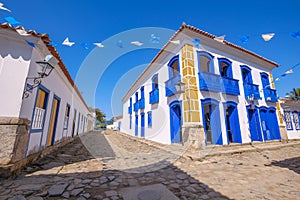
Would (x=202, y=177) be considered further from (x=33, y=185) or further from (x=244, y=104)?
(x=244, y=104)

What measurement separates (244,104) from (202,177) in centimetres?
634

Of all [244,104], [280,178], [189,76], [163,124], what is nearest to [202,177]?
[280,178]

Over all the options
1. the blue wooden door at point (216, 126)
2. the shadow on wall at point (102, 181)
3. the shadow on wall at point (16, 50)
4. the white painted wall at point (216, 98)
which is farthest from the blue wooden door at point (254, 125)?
the shadow on wall at point (16, 50)

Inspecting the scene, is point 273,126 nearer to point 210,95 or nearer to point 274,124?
point 274,124

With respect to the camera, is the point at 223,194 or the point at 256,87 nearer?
the point at 223,194

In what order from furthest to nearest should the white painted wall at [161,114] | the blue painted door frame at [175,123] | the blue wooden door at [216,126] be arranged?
the white painted wall at [161,114], the blue painted door frame at [175,123], the blue wooden door at [216,126]

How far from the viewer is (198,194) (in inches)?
97.2

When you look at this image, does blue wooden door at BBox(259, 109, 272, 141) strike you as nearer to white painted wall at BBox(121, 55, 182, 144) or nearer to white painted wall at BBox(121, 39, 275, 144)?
white painted wall at BBox(121, 39, 275, 144)

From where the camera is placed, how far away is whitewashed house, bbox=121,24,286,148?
21.1 feet

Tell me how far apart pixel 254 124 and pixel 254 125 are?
0.06 metres

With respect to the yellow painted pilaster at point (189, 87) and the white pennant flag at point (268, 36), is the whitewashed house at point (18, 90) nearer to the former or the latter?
the yellow painted pilaster at point (189, 87)

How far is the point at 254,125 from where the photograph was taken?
309 inches

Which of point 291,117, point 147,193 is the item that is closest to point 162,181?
point 147,193

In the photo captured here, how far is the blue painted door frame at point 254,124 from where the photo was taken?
765 cm
